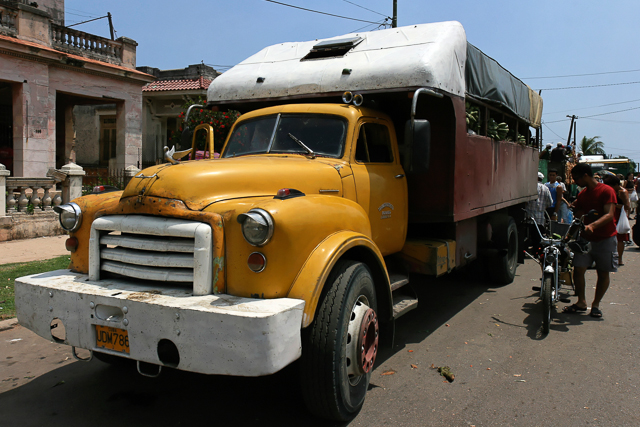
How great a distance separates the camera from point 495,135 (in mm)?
7297

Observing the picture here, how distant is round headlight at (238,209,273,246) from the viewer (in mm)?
3072

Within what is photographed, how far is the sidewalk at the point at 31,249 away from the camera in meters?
9.08

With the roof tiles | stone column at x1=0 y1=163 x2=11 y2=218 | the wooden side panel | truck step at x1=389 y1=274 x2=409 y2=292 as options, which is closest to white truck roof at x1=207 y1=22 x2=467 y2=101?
the wooden side panel

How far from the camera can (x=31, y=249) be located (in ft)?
32.7

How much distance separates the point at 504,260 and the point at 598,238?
182cm

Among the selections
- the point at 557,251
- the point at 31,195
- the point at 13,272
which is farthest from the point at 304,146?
the point at 31,195

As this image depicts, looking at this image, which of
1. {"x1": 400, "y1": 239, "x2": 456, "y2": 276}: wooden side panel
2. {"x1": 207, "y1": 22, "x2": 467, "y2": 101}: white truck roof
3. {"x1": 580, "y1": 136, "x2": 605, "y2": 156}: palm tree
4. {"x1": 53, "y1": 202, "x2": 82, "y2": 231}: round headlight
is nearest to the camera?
{"x1": 53, "y1": 202, "x2": 82, "y2": 231}: round headlight

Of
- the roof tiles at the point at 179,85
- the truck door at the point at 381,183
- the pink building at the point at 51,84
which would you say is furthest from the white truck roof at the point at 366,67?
the roof tiles at the point at 179,85

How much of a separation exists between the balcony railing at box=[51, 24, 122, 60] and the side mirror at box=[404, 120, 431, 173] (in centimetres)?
1471

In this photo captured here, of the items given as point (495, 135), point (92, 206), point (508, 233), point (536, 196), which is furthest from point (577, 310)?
point (92, 206)

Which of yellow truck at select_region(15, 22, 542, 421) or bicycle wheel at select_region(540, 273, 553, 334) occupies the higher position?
yellow truck at select_region(15, 22, 542, 421)

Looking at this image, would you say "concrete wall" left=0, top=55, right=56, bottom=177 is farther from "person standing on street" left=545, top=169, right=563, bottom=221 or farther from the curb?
"person standing on street" left=545, top=169, right=563, bottom=221

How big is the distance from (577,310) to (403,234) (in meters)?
2.81

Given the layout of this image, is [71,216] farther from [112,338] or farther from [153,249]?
[112,338]
